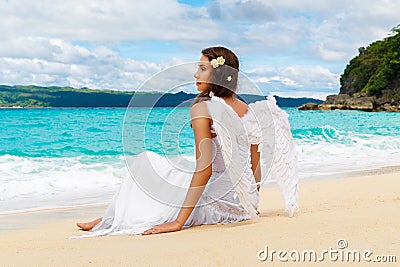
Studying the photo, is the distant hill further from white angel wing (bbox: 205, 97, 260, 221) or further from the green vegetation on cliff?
the green vegetation on cliff

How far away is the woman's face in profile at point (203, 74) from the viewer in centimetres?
379

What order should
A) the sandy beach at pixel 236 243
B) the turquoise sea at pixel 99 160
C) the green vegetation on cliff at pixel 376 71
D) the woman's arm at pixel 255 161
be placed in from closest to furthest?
the sandy beach at pixel 236 243 < the woman's arm at pixel 255 161 < the turquoise sea at pixel 99 160 < the green vegetation on cliff at pixel 376 71

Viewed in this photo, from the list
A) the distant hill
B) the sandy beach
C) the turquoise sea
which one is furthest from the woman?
the distant hill

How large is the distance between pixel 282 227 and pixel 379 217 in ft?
2.31

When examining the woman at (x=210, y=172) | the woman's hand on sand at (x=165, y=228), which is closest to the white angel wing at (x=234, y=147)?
the woman at (x=210, y=172)

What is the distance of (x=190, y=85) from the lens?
13.4 feet

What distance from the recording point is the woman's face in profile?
3.79m

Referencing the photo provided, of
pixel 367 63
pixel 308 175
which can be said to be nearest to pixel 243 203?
pixel 308 175

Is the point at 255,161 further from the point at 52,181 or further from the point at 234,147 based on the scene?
the point at 52,181

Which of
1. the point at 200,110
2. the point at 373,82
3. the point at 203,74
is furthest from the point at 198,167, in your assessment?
the point at 373,82

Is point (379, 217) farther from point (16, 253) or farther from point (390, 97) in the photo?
point (390, 97)

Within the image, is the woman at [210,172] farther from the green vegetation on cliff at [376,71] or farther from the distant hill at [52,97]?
the green vegetation on cliff at [376,71]

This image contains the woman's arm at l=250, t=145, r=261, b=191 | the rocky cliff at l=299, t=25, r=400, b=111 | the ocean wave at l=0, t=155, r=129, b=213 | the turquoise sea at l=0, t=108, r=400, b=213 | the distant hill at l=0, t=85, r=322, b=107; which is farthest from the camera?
the rocky cliff at l=299, t=25, r=400, b=111

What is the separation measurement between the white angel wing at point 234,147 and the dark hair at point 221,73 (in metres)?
0.09
